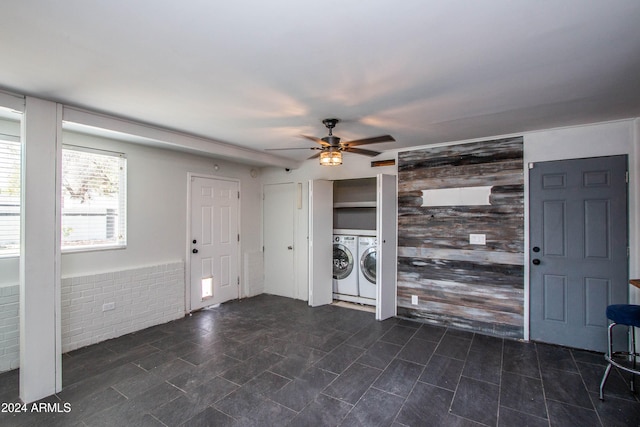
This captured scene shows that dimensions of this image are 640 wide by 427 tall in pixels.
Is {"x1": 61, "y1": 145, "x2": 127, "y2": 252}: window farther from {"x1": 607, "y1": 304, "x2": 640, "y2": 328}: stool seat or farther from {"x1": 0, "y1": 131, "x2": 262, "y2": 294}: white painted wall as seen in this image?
{"x1": 607, "y1": 304, "x2": 640, "y2": 328}: stool seat

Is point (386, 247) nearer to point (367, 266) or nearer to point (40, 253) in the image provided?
point (367, 266)

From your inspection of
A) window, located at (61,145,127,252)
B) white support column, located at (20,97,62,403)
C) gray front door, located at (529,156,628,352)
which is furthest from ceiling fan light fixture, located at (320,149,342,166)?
window, located at (61,145,127,252)

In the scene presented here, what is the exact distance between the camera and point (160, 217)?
4020 millimetres

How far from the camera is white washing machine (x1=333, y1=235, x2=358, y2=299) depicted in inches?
192

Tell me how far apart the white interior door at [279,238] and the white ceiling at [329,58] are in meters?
2.46

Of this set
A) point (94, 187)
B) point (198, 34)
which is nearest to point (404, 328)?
point (198, 34)

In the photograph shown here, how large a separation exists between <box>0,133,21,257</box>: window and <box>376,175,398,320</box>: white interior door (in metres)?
3.94

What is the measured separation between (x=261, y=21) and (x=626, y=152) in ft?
12.5

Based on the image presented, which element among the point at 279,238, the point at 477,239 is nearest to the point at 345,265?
the point at 279,238

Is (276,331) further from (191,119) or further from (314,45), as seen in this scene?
(314,45)

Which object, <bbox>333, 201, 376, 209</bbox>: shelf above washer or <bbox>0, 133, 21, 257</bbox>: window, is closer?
<bbox>0, 133, 21, 257</bbox>: window

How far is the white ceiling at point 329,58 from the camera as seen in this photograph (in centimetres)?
142

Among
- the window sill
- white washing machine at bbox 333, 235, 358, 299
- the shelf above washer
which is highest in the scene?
the shelf above washer

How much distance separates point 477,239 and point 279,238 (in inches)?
126
